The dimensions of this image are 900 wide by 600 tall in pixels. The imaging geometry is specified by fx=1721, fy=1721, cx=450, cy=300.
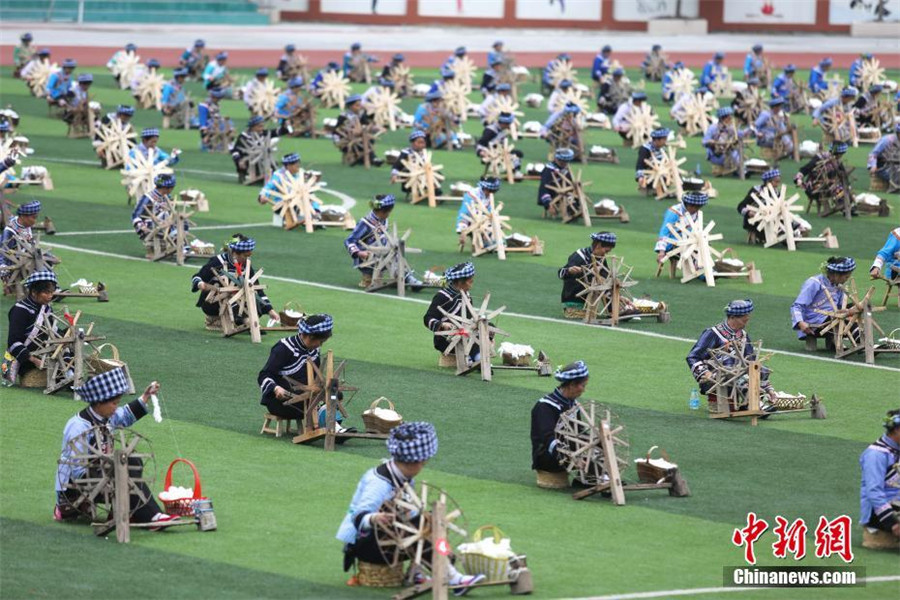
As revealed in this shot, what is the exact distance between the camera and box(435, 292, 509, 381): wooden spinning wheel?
76.2ft

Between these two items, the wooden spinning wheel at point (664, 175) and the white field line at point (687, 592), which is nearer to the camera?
the white field line at point (687, 592)

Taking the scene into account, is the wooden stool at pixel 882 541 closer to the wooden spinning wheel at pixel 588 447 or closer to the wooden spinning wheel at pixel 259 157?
the wooden spinning wheel at pixel 588 447

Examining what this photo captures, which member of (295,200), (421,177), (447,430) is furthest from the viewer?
(421,177)

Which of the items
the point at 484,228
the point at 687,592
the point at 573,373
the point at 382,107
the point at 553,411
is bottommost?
the point at 687,592

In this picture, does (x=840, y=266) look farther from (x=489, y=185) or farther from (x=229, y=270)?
(x=489, y=185)

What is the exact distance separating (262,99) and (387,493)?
3957cm

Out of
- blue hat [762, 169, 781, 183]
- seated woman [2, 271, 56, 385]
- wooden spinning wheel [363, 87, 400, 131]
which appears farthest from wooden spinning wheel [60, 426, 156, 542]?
wooden spinning wheel [363, 87, 400, 131]

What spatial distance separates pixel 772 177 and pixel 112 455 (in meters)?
20.3

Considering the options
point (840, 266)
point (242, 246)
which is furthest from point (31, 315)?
point (840, 266)

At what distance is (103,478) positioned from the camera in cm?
1590

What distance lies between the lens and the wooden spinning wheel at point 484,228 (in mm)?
32594

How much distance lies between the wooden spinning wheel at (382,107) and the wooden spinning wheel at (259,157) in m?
9.46

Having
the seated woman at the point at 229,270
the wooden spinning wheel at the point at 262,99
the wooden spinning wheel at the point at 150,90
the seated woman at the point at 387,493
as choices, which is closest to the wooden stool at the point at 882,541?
the seated woman at the point at 387,493

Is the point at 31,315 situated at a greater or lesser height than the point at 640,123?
greater
